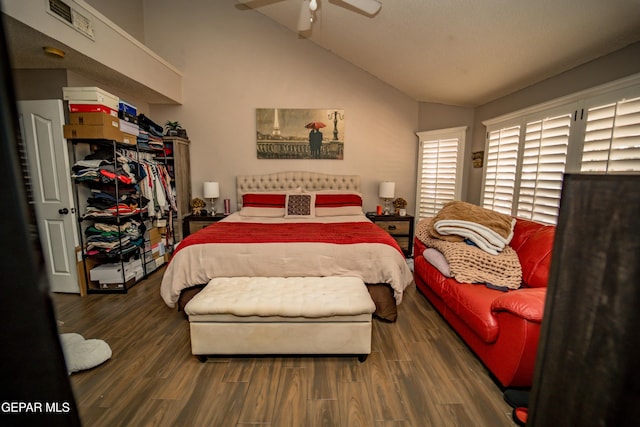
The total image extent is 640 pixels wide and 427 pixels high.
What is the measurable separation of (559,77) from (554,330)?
306 cm

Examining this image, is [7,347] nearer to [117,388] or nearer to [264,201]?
[117,388]

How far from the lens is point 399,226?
4086mm

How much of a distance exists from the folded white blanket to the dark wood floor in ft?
2.50

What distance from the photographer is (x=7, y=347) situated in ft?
0.87

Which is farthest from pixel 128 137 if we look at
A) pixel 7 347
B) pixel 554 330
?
pixel 554 330

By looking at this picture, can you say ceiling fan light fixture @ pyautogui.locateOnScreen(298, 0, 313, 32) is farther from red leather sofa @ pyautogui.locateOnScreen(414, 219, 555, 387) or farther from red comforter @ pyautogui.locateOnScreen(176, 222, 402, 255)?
red leather sofa @ pyautogui.locateOnScreen(414, 219, 555, 387)

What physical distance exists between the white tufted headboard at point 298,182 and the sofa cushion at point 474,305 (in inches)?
94.9

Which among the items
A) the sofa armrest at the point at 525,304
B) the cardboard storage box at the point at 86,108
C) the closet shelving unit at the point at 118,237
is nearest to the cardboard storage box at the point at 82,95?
the cardboard storage box at the point at 86,108

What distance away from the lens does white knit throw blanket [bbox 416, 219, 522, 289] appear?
202 centimetres

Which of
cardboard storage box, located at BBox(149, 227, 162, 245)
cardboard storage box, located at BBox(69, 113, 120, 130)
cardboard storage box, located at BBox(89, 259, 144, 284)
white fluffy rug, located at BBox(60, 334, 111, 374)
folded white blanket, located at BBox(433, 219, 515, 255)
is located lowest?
white fluffy rug, located at BBox(60, 334, 111, 374)

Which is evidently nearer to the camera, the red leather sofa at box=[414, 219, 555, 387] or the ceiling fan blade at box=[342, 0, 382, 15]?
the red leather sofa at box=[414, 219, 555, 387]

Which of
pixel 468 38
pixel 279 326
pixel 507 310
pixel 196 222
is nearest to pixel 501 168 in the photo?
pixel 468 38

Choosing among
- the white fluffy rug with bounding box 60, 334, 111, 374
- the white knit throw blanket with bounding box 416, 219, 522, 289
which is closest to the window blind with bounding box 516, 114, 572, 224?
the white knit throw blanket with bounding box 416, 219, 522, 289

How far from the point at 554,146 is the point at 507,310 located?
1.72 meters
